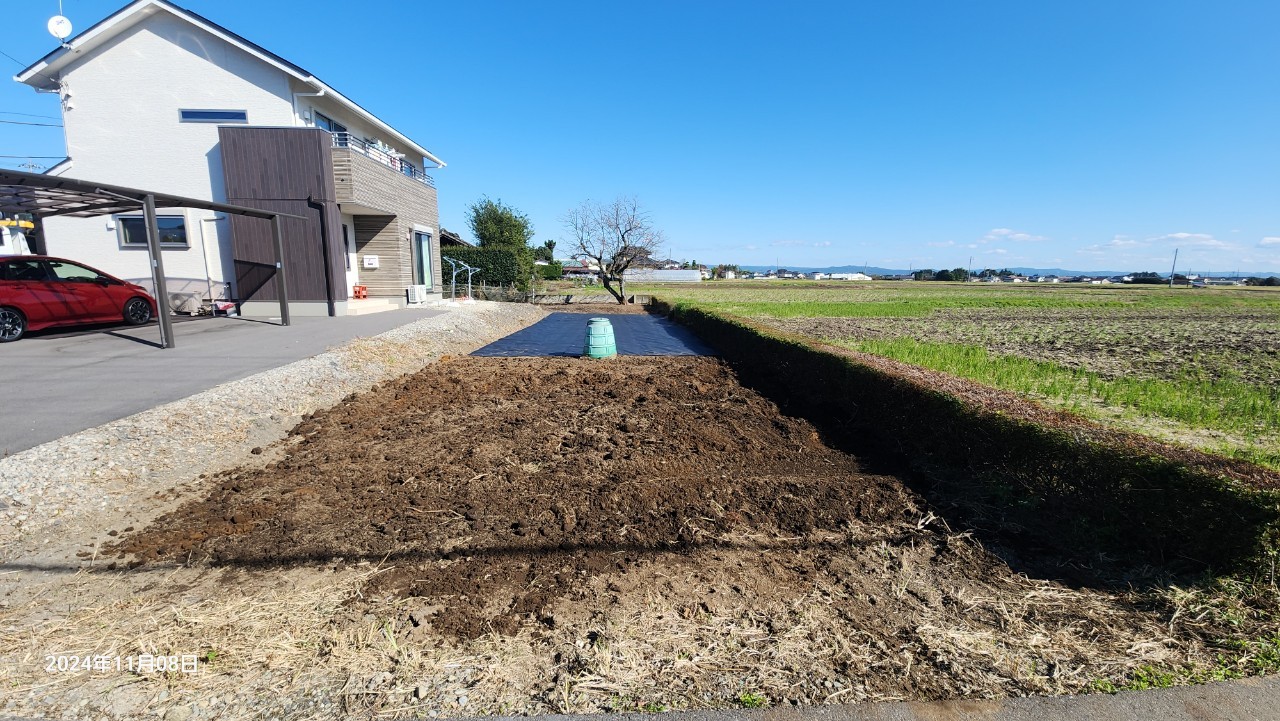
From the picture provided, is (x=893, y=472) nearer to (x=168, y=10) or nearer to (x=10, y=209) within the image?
(x=10, y=209)

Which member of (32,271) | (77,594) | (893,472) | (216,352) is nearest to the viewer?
(77,594)

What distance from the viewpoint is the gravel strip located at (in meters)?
3.58

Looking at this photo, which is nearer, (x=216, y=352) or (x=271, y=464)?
(x=271, y=464)

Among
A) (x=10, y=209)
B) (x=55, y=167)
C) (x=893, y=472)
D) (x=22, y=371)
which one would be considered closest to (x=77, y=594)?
(x=893, y=472)

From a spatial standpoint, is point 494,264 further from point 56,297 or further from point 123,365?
point 123,365

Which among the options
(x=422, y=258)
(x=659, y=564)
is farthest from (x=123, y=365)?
(x=422, y=258)

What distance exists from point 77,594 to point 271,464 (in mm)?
1897

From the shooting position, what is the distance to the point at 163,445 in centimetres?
457

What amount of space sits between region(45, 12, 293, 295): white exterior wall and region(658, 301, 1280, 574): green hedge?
50.3 ft

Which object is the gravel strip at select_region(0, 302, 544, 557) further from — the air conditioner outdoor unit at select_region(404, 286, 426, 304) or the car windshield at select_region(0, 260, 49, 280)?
the air conditioner outdoor unit at select_region(404, 286, 426, 304)

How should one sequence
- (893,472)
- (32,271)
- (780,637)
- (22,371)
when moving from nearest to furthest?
(780,637), (893,472), (22,371), (32,271)

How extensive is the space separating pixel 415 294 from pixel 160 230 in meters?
5.99

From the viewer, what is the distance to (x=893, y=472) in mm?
4414

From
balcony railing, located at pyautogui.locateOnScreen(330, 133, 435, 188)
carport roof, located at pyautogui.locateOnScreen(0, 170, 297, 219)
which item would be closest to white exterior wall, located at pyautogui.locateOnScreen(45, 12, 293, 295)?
balcony railing, located at pyautogui.locateOnScreen(330, 133, 435, 188)
